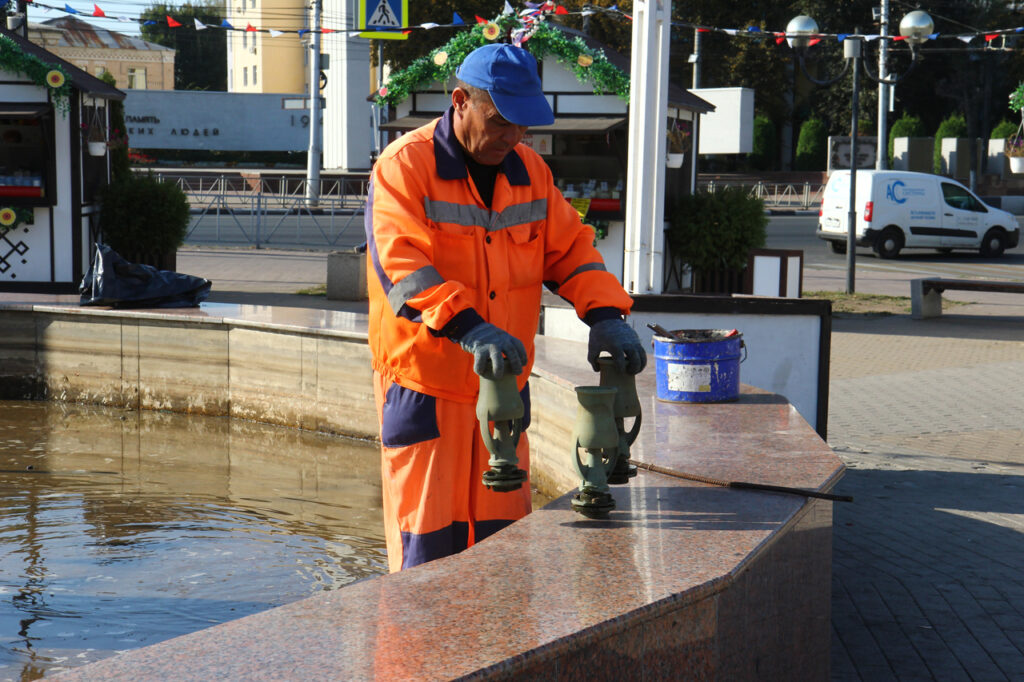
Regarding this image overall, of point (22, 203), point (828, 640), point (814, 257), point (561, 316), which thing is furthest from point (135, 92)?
point (828, 640)

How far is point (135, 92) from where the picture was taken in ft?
166

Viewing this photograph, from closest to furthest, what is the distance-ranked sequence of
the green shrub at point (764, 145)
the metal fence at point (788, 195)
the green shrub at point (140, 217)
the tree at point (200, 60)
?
1. the green shrub at point (140, 217)
2. the metal fence at point (788, 195)
3. the green shrub at point (764, 145)
4. the tree at point (200, 60)

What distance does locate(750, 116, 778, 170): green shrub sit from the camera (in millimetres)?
50625

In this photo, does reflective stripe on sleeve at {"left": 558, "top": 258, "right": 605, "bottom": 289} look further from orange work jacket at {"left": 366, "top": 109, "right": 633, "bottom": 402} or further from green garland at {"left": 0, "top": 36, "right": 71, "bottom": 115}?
green garland at {"left": 0, "top": 36, "right": 71, "bottom": 115}

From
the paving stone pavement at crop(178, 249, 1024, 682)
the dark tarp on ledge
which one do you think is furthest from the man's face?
the dark tarp on ledge

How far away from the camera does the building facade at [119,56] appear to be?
7144 cm

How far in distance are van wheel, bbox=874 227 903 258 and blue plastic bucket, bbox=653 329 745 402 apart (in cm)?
2078

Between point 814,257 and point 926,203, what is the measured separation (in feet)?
9.01

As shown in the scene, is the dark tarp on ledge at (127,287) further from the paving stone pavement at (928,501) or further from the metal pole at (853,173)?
the metal pole at (853,173)

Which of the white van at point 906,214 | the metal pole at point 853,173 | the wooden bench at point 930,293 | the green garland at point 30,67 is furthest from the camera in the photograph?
the white van at point 906,214

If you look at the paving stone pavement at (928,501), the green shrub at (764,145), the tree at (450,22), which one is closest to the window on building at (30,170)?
the paving stone pavement at (928,501)

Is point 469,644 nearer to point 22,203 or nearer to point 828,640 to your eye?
point 828,640

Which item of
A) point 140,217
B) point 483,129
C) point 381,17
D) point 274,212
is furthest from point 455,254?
point 274,212

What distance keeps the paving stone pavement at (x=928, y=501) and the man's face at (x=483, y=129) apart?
226cm
